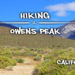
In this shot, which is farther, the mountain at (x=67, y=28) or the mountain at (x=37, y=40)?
the mountain at (x=37, y=40)

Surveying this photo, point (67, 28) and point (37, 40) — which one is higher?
point (67, 28)

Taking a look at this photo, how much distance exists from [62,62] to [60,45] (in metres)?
19.3

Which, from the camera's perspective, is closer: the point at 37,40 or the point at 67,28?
the point at 67,28

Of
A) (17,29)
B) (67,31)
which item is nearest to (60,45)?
(67,31)

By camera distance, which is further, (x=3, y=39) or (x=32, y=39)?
(x=3, y=39)

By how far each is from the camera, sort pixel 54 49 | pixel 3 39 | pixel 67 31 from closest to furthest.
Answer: pixel 67 31
pixel 54 49
pixel 3 39

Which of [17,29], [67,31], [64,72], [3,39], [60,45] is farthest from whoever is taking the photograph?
[3,39]

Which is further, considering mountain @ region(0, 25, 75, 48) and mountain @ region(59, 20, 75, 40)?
mountain @ region(0, 25, 75, 48)

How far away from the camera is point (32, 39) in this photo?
38188mm

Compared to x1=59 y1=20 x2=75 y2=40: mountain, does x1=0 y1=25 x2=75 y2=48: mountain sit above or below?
below

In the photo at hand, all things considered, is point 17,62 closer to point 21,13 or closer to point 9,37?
point 21,13

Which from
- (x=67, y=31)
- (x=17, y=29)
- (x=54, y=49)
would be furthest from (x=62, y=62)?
(x=54, y=49)

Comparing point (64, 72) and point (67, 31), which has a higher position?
point (67, 31)

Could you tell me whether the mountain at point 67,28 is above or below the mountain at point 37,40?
above
